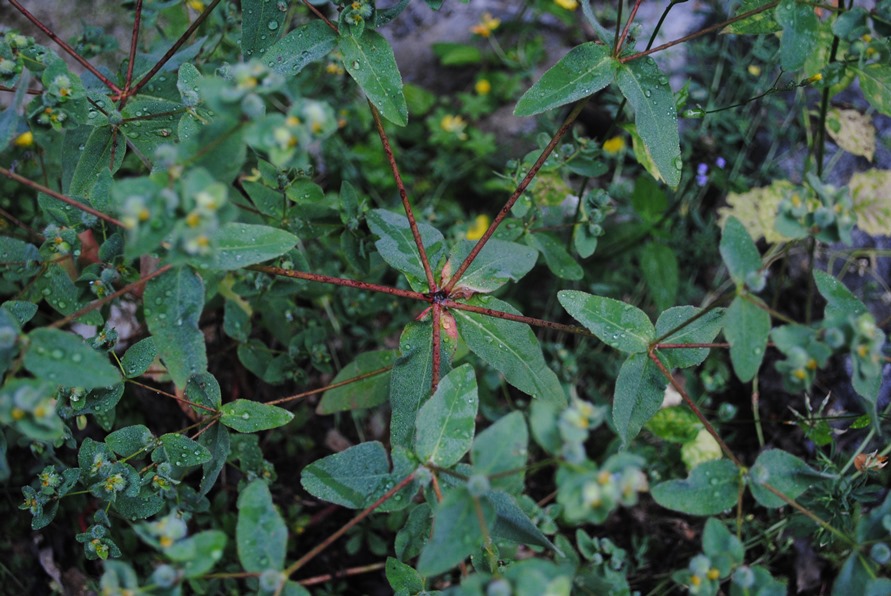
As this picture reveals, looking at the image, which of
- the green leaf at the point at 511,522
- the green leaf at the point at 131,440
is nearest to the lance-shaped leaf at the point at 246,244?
the green leaf at the point at 131,440

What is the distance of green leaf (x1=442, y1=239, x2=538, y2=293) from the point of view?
2219 millimetres

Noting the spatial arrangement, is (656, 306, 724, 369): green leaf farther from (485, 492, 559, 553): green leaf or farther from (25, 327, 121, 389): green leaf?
(25, 327, 121, 389): green leaf

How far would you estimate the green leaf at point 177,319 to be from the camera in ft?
5.65

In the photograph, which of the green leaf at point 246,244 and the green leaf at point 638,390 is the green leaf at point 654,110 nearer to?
the green leaf at point 638,390

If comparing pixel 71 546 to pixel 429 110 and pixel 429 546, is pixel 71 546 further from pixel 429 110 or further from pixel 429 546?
pixel 429 110

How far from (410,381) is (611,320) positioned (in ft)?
2.04

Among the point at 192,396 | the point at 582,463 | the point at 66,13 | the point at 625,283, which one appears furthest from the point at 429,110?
the point at 582,463

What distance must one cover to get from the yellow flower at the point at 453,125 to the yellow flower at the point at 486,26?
0.52 metres

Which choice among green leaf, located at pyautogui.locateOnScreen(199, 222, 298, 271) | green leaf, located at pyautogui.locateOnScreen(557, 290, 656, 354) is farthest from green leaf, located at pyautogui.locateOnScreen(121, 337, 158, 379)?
green leaf, located at pyautogui.locateOnScreen(557, 290, 656, 354)

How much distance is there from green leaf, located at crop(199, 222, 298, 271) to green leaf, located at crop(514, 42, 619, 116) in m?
0.79

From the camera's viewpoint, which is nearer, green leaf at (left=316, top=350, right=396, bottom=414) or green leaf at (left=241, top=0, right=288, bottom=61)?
green leaf at (left=241, top=0, right=288, bottom=61)

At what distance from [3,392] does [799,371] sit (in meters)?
1.72

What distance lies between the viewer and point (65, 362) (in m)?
1.57

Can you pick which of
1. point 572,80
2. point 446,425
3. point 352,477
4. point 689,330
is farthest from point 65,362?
point 689,330
